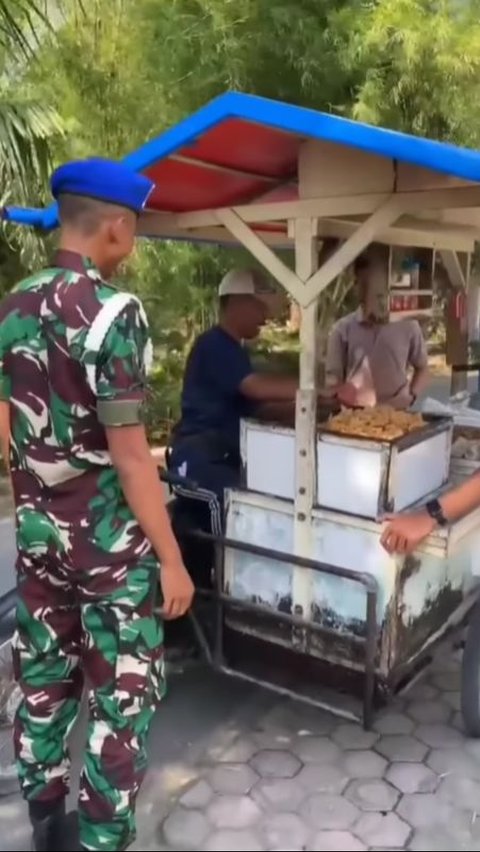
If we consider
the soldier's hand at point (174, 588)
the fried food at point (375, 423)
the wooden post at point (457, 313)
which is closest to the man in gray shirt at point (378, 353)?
the wooden post at point (457, 313)

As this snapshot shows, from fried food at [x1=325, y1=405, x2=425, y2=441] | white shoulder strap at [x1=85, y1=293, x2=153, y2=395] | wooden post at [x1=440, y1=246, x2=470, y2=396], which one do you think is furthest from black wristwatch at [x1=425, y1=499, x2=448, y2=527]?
wooden post at [x1=440, y1=246, x2=470, y2=396]

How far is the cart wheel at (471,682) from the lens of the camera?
9.71 ft

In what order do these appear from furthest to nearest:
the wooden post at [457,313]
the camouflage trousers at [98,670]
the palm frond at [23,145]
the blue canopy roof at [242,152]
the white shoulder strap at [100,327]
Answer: the palm frond at [23,145], the wooden post at [457,313], the blue canopy roof at [242,152], the camouflage trousers at [98,670], the white shoulder strap at [100,327]

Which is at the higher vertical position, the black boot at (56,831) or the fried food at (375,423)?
the fried food at (375,423)

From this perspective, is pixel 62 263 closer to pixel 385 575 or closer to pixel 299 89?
pixel 385 575

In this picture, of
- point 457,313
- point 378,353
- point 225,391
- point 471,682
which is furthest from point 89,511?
point 457,313

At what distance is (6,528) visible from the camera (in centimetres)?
574

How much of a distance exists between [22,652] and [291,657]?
3.55 feet

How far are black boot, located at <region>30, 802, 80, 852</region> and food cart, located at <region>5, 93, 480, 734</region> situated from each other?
34.6 inches

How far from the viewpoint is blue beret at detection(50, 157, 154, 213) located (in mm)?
1966

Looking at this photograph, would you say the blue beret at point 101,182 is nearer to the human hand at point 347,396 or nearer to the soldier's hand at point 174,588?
the soldier's hand at point 174,588

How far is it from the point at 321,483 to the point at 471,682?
89cm

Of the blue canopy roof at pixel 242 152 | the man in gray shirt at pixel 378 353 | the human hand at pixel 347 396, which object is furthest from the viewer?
the man in gray shirt at pixel 378 353

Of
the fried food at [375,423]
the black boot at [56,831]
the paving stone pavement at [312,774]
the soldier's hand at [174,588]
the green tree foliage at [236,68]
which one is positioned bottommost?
the paving stone pavement at [312,774]
